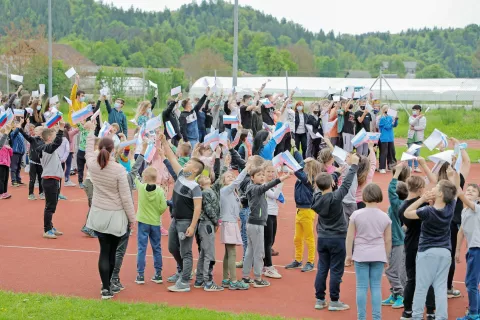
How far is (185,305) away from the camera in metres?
9.26

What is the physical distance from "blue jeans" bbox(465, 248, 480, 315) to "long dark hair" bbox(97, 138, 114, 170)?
4371mm

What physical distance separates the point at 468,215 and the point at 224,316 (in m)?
3.00

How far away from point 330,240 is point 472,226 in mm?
1629

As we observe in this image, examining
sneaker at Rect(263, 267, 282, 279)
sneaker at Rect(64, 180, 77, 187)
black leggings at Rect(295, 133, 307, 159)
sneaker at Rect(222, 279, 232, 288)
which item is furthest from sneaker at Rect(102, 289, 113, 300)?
black leggings at Rect(295, 133, 307, 159)

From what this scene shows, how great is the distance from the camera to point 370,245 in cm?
851

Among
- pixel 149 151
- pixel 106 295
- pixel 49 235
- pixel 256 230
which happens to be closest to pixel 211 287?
pixel 256 230

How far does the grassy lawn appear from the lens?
28.0 feet

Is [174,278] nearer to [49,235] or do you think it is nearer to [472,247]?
[49,235]

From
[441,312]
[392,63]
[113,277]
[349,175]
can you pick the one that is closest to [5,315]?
[113,277]

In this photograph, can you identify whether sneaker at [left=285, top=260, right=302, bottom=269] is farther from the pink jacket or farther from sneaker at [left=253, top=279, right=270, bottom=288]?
the pink jacket

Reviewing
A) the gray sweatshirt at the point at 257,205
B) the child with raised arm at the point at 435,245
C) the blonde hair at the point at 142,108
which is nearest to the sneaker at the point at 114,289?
the gray sweatshirt at the point at 257,205

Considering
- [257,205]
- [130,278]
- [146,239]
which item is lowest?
[130,278]

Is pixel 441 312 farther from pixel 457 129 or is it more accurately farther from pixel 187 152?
pixel 457 129

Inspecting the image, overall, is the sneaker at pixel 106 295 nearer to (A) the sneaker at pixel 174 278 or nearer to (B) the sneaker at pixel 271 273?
(A) the sneaker at pixel 174 278
